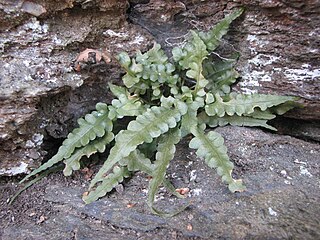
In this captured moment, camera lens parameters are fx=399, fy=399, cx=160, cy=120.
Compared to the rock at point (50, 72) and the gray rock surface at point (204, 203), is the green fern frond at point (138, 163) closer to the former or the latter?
the gray rock surface at point (204, 203)

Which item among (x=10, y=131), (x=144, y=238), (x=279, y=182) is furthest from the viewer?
(x=10, y=131)

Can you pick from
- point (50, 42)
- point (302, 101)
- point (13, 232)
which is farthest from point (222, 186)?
point (50, 42)

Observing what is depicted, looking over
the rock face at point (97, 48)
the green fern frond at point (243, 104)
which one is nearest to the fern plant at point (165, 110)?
the green fern frond at point (243, 104)

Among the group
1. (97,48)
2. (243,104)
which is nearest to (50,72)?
(97,48)

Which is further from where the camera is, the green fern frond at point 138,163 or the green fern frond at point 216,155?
the green fern frond at point 138,163

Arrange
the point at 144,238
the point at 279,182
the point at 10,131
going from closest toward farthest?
1. the point at 144,238
2. the point at 279,182
3. the point at 10,131

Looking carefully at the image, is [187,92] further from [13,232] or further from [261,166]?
[13,232]
